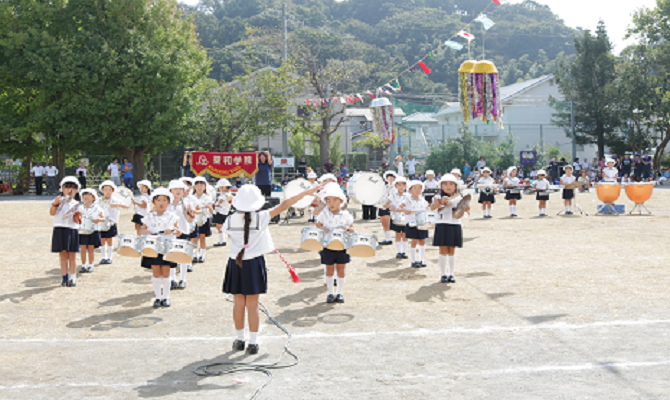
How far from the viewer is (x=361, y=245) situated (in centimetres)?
847

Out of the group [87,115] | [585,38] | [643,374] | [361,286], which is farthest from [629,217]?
[585,38]

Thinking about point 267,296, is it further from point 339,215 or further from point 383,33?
point 383,33

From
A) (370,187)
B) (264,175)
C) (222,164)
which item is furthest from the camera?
(222,164)

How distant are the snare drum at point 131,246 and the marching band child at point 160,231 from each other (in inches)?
12.7

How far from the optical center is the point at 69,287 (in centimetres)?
1041

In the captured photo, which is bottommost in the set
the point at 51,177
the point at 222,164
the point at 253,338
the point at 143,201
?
the point at 253,338

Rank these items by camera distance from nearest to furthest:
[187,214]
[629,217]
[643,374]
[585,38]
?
[643,374] → [187,214] → [629,217] → [585,38]

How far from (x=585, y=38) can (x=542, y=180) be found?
30785 millimetres

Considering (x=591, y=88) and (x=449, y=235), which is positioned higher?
(x=591, y=88)

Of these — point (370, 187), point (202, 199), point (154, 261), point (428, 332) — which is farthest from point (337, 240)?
point (370, 187)

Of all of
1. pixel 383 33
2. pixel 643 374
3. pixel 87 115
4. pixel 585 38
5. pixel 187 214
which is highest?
pixel 383 33

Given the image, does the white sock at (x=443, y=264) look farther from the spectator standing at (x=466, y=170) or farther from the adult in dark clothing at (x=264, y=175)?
the spectator standing at (x=466, y=170)

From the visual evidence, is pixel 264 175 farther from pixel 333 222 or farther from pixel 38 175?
pixel 38 175

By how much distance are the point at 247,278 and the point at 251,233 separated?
47 cm
